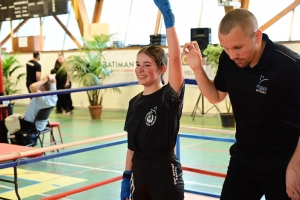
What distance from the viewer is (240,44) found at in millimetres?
1953

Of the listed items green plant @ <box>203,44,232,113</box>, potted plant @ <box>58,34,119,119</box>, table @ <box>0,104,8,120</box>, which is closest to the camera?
table @ <box>0,104,8,120</box>

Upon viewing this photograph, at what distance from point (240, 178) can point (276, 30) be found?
9.33 metres

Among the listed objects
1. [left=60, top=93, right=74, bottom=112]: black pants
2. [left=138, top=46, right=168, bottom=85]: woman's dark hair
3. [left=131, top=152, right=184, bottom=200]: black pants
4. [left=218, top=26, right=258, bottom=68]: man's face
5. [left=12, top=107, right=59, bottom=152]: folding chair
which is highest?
[left=218, top=26, right=258, bottom=68]: man's face

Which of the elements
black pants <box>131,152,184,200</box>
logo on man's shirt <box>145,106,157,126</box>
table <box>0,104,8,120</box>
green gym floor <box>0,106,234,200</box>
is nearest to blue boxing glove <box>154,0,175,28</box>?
logo on man's shirt <box>145,106,157,126</box>

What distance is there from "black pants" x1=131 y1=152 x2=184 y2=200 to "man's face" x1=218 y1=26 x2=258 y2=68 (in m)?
0.77

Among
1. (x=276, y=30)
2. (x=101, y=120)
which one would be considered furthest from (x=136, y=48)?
(x=276, y=30)

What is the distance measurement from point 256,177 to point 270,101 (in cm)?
37

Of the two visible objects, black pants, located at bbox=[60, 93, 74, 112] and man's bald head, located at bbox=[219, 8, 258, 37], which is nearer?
man's bald head, located at bbox=[219, 8, 258, 37]

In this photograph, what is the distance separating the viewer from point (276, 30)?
1092cm

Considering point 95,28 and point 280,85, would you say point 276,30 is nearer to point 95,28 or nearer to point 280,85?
point 95,28

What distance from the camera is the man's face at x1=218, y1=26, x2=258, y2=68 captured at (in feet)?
6.39

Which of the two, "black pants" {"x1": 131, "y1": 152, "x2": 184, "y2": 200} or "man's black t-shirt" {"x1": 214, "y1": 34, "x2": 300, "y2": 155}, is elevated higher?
"man's black t-shirt" {"x1": 214, "y1": 34, "x2": 300, "y2": 155}

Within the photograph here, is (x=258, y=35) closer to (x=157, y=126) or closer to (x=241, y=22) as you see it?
(x=241, y=22)

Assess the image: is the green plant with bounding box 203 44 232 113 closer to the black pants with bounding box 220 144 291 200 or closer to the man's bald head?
the black pants with bounding box 220 144 291 200
